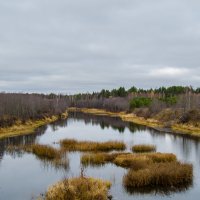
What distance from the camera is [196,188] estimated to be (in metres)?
23.0

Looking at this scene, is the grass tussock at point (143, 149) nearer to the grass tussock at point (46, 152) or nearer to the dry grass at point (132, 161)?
the dry grass at point (132, 161)

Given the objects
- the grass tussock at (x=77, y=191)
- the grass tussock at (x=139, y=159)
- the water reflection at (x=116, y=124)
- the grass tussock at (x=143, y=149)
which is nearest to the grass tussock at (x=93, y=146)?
the grass tussock at (x=143, y=149)

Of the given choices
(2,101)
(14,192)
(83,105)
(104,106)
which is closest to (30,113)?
(2,101)

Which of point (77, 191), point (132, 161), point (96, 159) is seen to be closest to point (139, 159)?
point (132, 161)

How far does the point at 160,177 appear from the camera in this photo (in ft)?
77.1

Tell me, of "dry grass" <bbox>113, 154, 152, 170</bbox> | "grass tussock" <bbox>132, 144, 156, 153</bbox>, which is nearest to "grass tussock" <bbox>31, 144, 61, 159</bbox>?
"dry grass" <bbox>113, 154, 152, 170</bbox>

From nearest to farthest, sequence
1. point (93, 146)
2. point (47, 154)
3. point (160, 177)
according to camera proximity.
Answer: point (160, 177) < point (47, 154) < point (93, 146)

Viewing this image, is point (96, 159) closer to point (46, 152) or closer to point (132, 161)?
point (132, 161)

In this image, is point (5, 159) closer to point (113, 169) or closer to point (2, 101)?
point (113, 169)

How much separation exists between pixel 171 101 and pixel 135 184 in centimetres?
9125

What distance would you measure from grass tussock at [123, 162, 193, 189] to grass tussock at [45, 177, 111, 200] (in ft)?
12.0

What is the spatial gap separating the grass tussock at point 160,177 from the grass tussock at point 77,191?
3668 mm

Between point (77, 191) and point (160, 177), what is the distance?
740 centimetres

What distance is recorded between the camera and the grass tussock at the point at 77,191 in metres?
18.0
